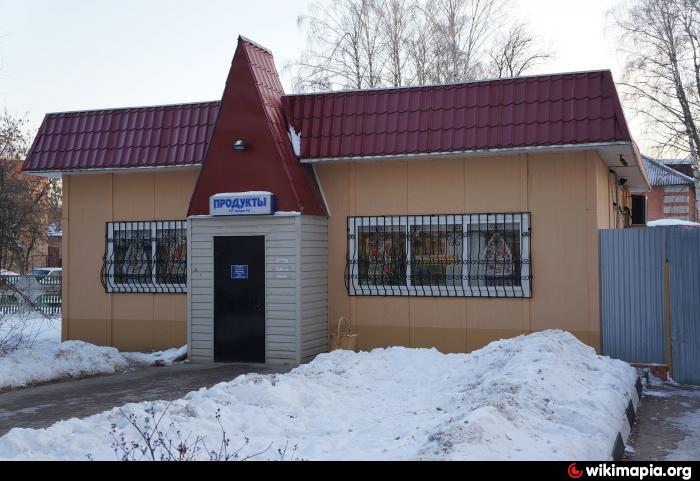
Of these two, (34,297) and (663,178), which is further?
(663,178)

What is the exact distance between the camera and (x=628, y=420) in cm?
780

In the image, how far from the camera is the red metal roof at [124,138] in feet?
43.3

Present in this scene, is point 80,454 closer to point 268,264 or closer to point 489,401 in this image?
point 489,401

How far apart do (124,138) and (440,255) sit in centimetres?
629

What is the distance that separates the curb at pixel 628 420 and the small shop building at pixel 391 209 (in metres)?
1.72

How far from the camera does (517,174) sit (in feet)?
38.2

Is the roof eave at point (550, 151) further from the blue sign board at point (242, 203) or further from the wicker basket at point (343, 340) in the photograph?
the wicker basket at point (343, 340)

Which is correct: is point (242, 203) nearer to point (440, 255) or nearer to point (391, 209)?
point (391, 209)

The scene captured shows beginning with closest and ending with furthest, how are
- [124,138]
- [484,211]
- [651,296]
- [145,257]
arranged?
1. [651,296]
2. [484,211]
3. [124,138]
4. [145,257]

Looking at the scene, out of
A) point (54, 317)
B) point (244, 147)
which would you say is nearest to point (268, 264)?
point (244, 147)

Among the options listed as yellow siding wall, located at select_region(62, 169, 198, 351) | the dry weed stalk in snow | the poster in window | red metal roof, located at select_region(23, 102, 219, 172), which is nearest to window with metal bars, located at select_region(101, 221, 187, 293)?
yellow siding wall, located at select_region(62, 169, 198, 351)

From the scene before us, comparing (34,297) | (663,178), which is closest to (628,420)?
(34,297)

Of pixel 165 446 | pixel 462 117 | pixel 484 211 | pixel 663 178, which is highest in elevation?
pixel 663 178

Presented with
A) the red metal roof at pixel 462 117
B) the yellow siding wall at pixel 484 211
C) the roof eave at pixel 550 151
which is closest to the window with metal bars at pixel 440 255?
the yellow siding wall at pixel 484 211
